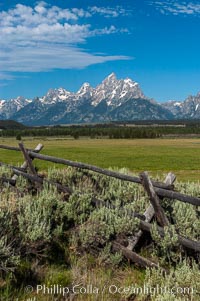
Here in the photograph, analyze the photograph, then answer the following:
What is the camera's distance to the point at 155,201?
6.15m

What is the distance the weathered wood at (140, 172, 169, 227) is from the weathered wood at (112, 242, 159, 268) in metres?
0.69

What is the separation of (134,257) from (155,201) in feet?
3.16

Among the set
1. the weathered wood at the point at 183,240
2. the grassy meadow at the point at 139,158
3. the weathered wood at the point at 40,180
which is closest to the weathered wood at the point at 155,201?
the weathered wood at the point at 183,240

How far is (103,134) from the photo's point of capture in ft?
618

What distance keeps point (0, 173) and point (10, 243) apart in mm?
4962

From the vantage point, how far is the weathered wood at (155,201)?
6.13 m

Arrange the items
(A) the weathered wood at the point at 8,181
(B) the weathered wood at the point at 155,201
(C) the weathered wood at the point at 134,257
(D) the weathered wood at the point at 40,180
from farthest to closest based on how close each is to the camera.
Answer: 1. (A) the weathered wood at the point at 8,181
2. (D) the weathered wood at the point at 40,180
3. (B) the weathered wood at the point at 155,201
4. (C) the weathered wood at the point at 134,257

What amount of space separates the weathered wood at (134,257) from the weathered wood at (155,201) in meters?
0.69

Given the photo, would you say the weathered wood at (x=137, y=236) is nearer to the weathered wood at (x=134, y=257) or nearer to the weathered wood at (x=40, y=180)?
the weathered wood at (x=134, y=257)

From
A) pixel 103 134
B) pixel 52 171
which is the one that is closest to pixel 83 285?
pixel 52 171

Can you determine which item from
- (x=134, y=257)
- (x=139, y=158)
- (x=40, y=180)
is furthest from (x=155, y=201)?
(x=139, y=158)

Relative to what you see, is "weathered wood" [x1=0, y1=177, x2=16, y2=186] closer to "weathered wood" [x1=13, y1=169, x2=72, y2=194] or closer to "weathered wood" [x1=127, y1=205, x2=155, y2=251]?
"weathered wood" [x1=13, y1=169, x2=72, y2=194]

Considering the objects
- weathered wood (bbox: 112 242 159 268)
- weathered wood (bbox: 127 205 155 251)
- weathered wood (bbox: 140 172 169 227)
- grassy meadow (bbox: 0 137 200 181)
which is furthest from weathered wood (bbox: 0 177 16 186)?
grassy meadow (bbox: 0 137 200 181)

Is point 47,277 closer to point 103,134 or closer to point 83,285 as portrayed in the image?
point 83,285
